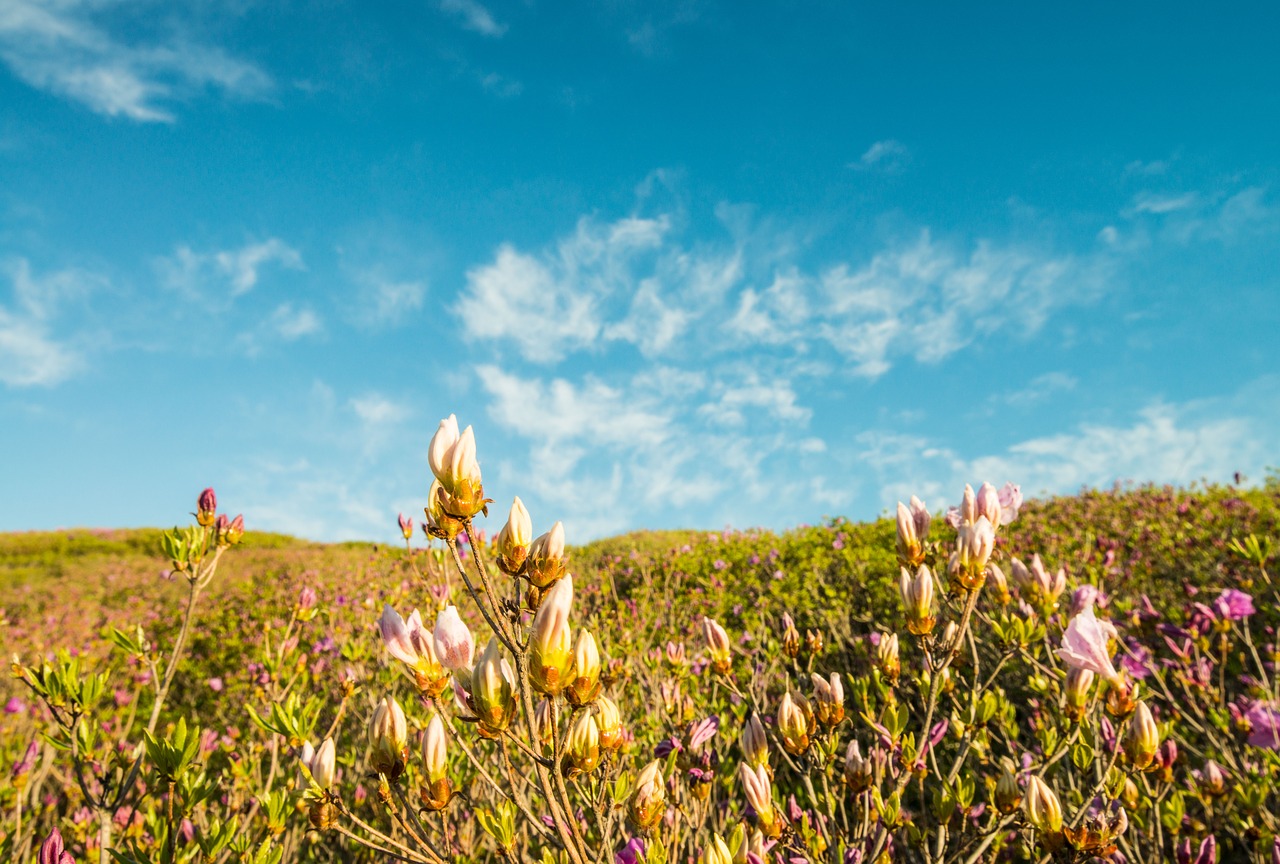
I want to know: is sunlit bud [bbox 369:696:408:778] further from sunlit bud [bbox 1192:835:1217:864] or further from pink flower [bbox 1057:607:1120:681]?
sunlit bud [bbox 1192:835:1217:864]

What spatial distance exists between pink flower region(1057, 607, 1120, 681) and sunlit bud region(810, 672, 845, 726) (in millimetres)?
580

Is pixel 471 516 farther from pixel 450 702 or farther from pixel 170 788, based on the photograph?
pixel 450 702

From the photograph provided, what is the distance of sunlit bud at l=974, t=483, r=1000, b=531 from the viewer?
6.14ft

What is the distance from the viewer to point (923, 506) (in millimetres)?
1899

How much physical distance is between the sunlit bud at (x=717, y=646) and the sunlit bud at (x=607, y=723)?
28.5 inches

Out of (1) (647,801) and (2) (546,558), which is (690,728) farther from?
(2) (546,558)

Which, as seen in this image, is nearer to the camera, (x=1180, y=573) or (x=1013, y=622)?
(x=1013, y=622)

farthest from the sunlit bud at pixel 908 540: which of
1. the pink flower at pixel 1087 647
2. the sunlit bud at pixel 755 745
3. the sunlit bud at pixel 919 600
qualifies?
the sunlit bud at pixel 755 745

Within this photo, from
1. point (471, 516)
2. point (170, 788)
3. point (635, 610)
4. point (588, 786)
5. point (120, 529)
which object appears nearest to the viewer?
point (471, 516)

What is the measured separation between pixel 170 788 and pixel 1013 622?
2.37 m

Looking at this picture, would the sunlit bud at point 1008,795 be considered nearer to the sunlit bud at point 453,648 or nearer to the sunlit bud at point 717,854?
the sunlit bud at point 717,854

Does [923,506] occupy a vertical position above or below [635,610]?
above

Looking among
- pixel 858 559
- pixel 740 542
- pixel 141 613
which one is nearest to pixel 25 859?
pixel 858 559

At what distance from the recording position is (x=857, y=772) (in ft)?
5.84
